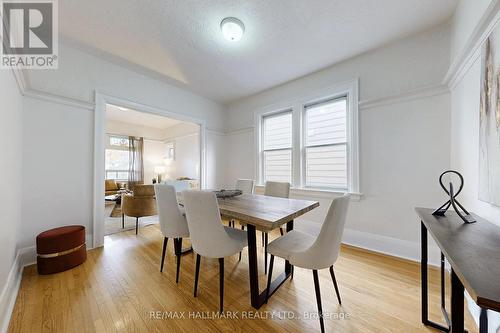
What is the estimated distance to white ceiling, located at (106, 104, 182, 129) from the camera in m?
5.23

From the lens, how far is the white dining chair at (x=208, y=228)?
4.61 feet

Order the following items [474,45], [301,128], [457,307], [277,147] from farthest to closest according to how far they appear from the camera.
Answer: [277,147] < [301,128] < [474,45] < [457,307]

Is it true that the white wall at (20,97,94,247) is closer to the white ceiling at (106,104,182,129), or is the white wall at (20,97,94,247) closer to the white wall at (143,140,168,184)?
the white ceiling at (106,104,182,129)

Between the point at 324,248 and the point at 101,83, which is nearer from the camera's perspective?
the point at 324,248

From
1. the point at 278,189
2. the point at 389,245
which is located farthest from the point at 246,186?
the point at 389,245

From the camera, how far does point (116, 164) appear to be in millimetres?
6402

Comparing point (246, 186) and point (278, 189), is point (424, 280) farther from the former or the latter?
point (246, 186)

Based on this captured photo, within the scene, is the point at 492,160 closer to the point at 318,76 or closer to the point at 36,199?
the point at 318,76

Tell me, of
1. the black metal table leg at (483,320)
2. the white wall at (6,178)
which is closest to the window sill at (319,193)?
the black metal table leg at (483,320)

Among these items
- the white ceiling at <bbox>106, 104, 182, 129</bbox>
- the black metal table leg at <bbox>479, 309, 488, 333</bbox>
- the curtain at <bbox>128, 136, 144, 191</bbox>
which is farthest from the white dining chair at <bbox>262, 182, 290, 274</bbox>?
the curtain at <bbox>128, 136, 144, 191</bbox>

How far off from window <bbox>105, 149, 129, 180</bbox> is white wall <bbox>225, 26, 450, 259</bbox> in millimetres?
6957

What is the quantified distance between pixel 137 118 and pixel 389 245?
6.99m

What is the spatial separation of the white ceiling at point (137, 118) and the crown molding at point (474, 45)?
5.34 m

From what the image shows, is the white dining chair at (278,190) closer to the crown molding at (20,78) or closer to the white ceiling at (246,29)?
the white ceiling at (246,29)
